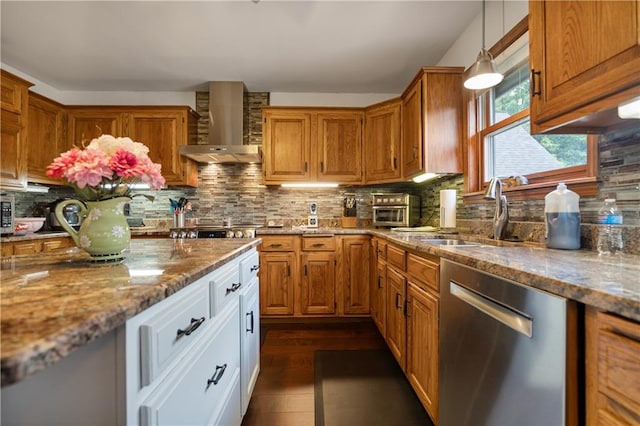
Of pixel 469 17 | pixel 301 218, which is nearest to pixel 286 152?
pixel 301 218

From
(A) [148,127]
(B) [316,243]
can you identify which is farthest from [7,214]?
(B) [316,243]

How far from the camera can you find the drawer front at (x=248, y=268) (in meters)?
1.52

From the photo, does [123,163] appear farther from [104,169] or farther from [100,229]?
[100,229]

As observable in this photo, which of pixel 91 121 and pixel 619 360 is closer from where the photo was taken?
pixel 619 360

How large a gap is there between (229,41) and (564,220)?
2.76 m

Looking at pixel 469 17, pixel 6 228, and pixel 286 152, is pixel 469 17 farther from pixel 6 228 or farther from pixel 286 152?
pixel 6 228

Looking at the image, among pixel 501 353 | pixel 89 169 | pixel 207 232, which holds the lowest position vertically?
pixel 501 353

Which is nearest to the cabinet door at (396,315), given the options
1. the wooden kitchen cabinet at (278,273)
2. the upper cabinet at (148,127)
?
the wooden kitchen cabinet at (278,273)

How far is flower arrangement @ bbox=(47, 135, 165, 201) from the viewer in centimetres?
87

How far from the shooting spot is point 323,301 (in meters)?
2.98

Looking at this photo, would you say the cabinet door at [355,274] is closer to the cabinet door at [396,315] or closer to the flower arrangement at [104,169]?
the cabinet door at [396,315]

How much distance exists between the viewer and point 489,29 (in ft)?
6.99

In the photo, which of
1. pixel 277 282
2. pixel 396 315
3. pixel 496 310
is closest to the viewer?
pixel 496 310

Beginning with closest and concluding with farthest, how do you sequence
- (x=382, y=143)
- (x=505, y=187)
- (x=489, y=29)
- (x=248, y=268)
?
(x=248, y=268) < (x=505, y=187) < (x=489, y=29) < (x=382, y=143)
